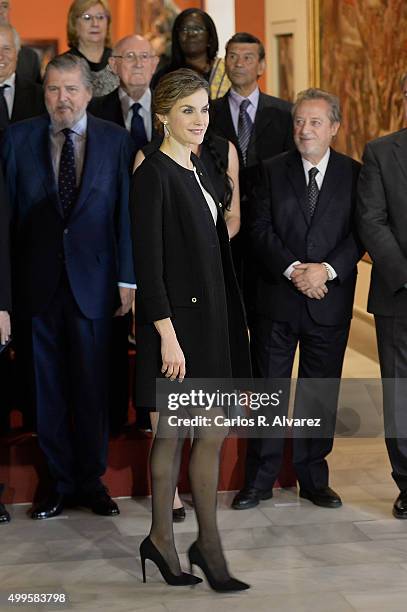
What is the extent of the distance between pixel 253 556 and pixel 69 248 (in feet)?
4.69

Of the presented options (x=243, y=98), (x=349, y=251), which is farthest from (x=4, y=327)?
(x=243, y=98)

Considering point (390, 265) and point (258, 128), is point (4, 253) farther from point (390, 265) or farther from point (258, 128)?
point (390, 265)

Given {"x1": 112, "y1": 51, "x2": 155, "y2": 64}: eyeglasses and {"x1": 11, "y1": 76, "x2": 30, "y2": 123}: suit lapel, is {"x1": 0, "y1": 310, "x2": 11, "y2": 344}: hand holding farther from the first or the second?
{"x1": 112, "y1": 51, "x2": 155, "y2": 64}: eyeglasses

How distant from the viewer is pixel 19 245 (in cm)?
500

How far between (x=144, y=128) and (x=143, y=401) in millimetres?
1678

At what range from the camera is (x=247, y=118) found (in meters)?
5.61

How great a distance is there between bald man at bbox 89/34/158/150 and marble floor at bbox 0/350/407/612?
1684mm

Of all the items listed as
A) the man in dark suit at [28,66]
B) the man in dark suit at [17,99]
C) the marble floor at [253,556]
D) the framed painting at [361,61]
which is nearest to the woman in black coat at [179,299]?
the marble floor at [253,556]

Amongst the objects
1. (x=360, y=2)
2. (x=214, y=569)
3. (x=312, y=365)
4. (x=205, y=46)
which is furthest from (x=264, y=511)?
(x=360, y=2)

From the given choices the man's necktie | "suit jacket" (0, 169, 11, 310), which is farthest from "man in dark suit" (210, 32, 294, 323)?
"suit jacket" (0, 169, 11, 310)

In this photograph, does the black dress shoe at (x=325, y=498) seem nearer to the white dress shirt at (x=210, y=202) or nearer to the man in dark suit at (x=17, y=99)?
the white dress shirt at (x=210, y=202)

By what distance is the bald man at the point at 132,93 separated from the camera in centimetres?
538

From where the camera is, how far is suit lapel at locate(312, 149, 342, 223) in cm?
507

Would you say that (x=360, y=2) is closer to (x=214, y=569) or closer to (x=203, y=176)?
(x=203, y=176)
